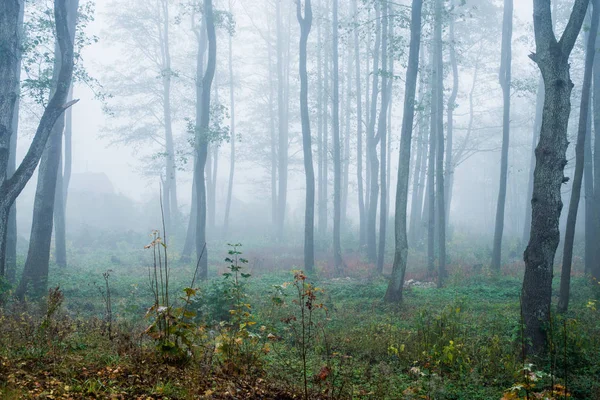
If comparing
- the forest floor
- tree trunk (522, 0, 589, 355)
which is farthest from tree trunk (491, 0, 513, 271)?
tree trunk (522, 0, 589, 355)

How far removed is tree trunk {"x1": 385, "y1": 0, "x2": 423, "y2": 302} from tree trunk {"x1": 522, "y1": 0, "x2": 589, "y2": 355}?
14.6ft

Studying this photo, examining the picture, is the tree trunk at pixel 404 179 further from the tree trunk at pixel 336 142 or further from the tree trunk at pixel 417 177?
the tree trunk at pixel 417 177

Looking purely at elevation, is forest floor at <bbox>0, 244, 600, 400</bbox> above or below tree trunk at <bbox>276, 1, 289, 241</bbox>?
below

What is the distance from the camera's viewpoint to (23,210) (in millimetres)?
38812

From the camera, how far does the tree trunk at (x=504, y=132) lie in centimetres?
1736

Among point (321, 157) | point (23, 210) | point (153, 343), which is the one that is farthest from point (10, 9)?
point (23, 210)

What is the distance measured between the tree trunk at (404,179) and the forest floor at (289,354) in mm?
707

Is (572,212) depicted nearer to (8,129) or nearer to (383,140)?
(383,140)

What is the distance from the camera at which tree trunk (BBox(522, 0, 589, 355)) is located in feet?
21.7

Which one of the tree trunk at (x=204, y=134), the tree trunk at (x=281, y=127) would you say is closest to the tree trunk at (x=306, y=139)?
the tree trunk at (x=204, y=134)

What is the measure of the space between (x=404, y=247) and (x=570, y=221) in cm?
408

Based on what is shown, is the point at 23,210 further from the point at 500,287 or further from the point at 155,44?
the point at 500,287

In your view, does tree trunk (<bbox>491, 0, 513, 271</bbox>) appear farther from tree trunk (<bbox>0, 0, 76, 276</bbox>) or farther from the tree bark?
tree trunk (<bbox>0, 0, 76, 276</bbox>)

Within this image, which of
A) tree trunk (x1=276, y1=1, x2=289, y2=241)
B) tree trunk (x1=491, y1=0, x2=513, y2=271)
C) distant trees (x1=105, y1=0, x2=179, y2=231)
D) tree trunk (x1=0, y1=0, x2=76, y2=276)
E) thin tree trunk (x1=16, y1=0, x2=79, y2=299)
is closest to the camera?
tree trunk (x1=0, y1=0, x2=76, y2=276)
